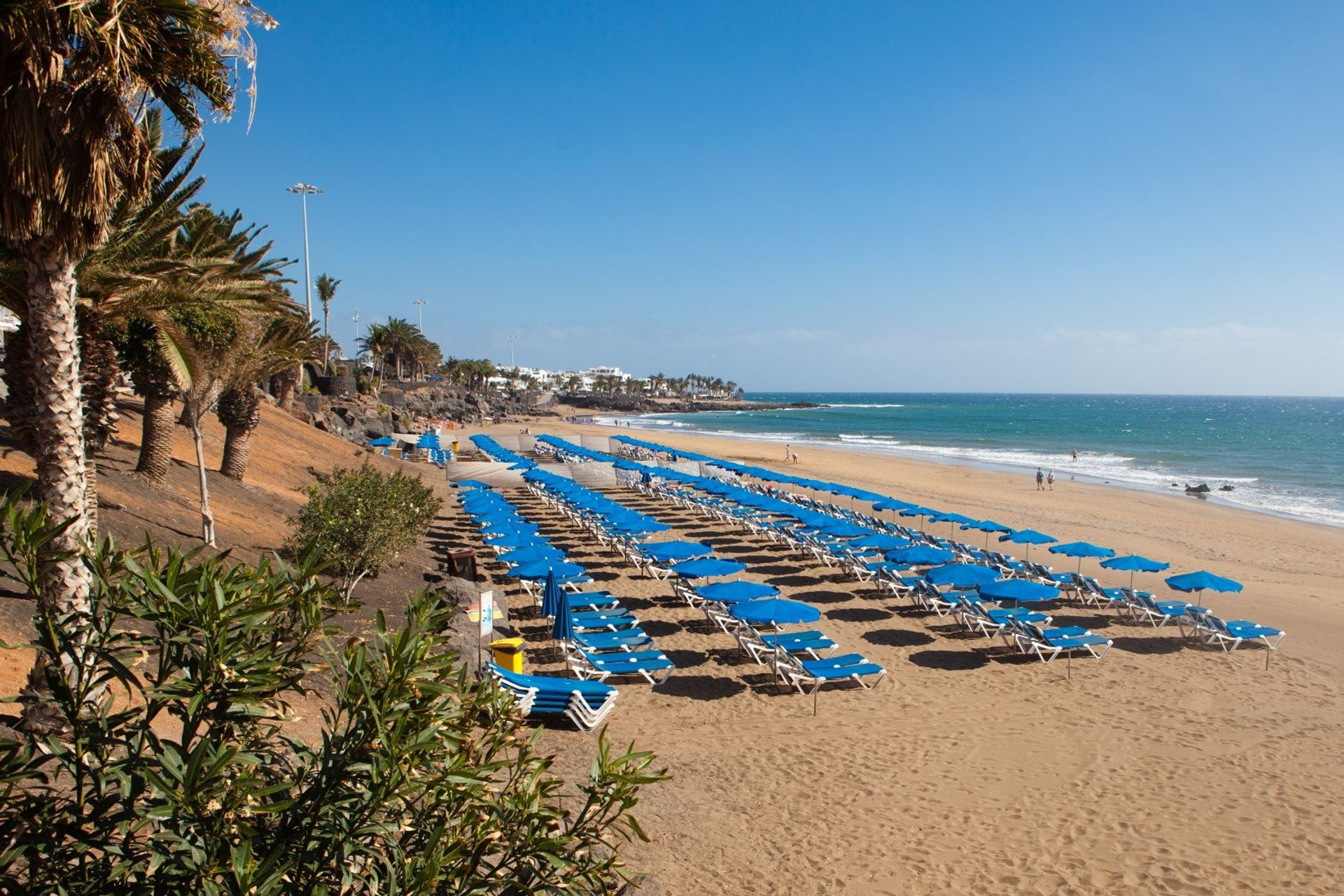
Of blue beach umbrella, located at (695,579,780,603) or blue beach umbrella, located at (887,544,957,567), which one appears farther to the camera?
blue beach umbrella, located at (887,544,957,567)

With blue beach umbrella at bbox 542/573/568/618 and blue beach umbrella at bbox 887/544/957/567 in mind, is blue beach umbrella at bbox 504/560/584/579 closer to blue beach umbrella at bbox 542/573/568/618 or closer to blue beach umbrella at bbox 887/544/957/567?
blue beach umbrella at bbox 542/573/568/618

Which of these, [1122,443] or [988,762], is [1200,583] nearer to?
[988,762]

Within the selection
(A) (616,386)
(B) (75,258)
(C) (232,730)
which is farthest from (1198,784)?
(A) (616,386)

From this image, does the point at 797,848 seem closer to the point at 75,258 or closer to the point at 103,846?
the point at 103,846

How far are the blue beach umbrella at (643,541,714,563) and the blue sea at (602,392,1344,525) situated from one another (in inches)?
950

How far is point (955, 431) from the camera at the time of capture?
7994cm

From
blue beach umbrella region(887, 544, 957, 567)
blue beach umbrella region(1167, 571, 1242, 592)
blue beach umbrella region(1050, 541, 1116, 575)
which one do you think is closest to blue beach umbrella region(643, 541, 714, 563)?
blue beach umbrella region(887, 544, 957, 567)

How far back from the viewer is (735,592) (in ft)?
36.7

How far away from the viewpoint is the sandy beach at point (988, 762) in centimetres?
606

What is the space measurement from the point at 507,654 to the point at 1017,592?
7565 mm

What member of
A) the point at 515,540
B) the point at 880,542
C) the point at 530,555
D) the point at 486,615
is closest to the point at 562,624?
the point at 486,615

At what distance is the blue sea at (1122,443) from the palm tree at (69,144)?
33.0 meters

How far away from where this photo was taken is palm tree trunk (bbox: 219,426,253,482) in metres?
16.2

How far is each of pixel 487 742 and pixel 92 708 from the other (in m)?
1.31
